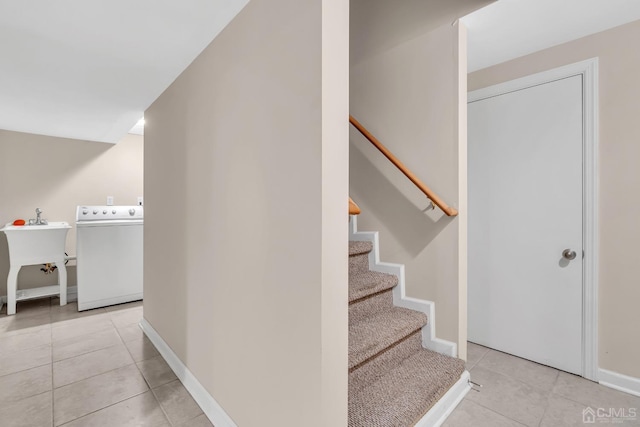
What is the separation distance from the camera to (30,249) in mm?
3201

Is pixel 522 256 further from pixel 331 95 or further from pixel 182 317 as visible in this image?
pixel 182 317

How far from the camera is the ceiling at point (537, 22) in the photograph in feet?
5.41

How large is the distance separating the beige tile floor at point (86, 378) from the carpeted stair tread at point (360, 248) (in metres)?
1.33

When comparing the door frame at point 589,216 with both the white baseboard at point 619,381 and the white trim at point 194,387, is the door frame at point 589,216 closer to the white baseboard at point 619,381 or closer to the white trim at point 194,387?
the white baseboard at point 619,381

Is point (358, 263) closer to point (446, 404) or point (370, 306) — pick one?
point (370, 306)

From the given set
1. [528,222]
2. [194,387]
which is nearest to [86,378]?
[194,387]

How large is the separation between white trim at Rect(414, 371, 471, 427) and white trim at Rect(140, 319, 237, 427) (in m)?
0.96

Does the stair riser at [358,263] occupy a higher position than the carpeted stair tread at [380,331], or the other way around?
the stair riser at [358,263]

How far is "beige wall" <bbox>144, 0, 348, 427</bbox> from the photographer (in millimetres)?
Answer: 1009

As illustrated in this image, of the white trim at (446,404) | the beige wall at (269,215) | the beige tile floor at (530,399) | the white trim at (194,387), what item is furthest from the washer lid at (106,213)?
the beige tile floor at (530,399)

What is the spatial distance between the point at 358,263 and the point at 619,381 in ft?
5.76

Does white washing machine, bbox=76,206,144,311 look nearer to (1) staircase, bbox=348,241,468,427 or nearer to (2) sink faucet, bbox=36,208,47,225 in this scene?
(2) sink faucet, bbox=36,208,47,225

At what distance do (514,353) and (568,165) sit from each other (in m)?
1.43

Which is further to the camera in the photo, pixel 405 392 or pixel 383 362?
pixel 383 362
